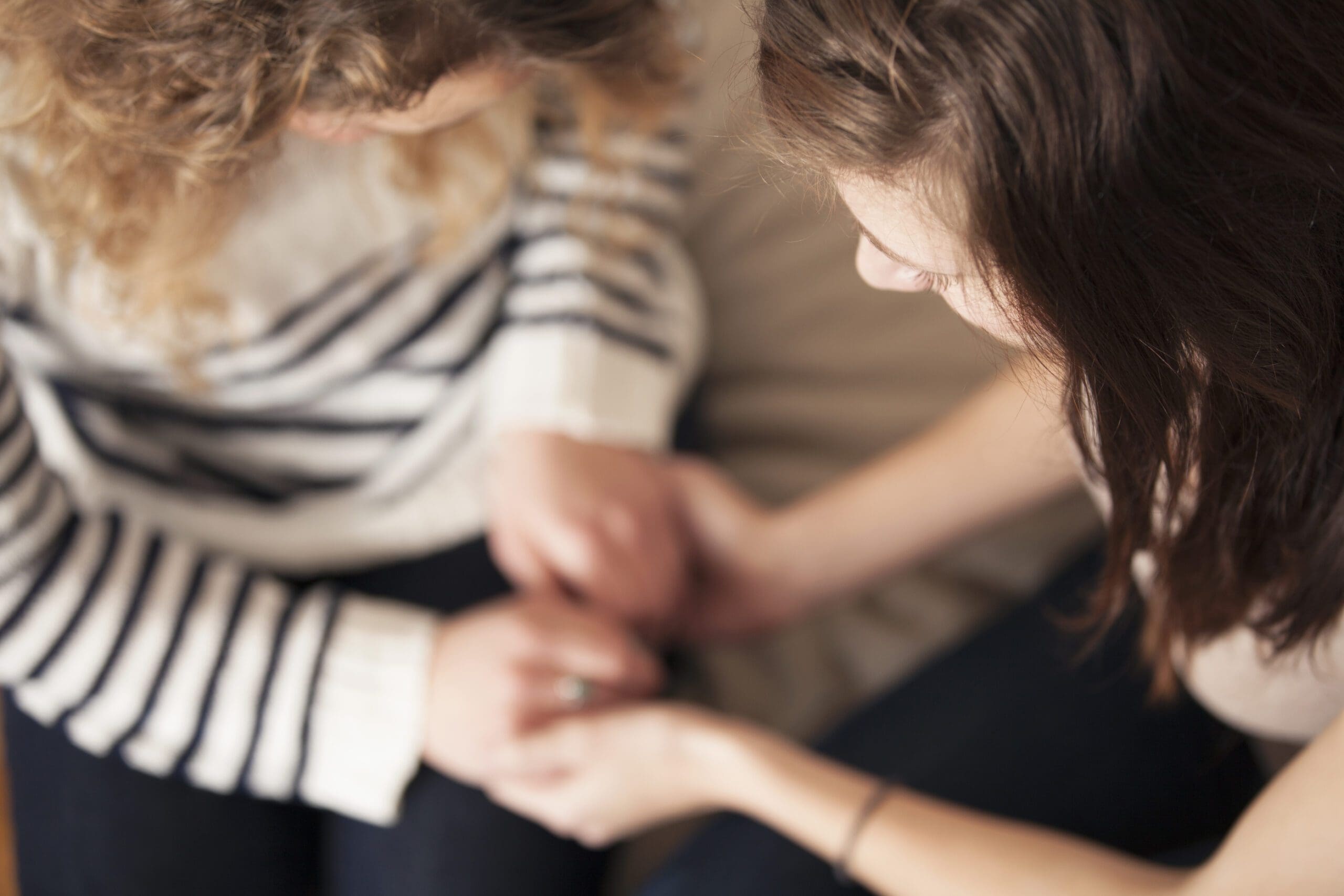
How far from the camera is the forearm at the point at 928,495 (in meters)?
0.65

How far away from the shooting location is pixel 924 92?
32 cm

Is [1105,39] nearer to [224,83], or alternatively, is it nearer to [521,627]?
[224,83]

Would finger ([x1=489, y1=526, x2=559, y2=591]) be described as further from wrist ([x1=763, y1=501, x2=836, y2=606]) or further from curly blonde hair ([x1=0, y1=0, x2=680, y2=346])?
curly blonde hair ([x1=0, y1=0, x2=680, y2=346])

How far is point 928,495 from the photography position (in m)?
0.72

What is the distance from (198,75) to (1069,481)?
0.57m

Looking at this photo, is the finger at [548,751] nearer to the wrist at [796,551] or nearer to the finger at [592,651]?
the finger at [592,651]

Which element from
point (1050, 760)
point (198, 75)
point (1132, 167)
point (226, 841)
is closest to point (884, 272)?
point (1132, 167)

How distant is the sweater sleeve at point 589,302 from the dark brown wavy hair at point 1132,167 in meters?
0.39

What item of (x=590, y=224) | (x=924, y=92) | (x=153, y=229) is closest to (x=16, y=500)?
(x=153, y=229)

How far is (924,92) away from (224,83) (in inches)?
11.6

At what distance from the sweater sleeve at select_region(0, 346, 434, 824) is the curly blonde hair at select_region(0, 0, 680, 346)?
0.12 meters

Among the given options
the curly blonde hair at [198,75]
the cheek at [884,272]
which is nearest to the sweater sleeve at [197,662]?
the curly blonde hair at [198,75]

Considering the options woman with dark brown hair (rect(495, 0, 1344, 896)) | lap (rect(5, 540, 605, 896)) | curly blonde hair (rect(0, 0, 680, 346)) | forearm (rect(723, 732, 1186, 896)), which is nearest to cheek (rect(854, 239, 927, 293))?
woman with dark brown hair (rect(495, 0, 1344, 896))

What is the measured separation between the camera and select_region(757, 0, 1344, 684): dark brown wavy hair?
0.30 meters
